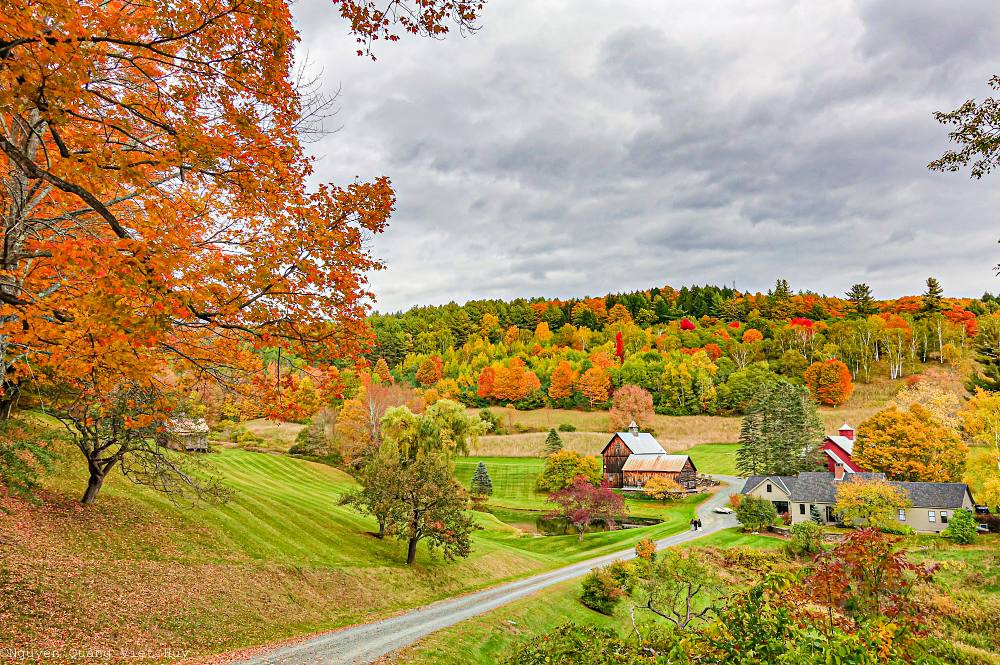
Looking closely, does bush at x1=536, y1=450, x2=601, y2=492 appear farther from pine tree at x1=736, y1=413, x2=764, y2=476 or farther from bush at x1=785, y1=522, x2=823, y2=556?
bush at x1=785, y1=522, x2=823, y2=556

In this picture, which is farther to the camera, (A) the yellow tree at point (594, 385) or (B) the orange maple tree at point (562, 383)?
(B) the orange maple tree at point (562, 383)

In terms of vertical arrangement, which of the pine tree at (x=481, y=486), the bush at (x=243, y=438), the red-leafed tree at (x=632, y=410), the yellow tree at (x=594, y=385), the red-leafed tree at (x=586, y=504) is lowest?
the pine tree at (x=481, y=486)

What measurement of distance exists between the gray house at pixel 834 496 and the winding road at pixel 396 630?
2422 cm

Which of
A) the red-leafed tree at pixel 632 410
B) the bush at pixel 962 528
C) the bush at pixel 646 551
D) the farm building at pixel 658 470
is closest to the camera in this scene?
the bush at pixel 646 551

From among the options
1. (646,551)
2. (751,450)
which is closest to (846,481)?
(751,450)

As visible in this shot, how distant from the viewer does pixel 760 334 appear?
122 m

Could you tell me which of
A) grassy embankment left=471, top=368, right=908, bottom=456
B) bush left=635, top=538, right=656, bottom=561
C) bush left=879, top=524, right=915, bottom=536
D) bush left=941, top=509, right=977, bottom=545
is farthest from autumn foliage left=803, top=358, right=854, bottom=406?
bush left=635, top=538, right=656, bottom=561

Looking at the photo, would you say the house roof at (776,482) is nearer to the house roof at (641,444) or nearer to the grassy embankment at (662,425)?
the house roof at (641,444)

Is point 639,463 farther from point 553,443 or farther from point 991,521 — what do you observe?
point 991,521

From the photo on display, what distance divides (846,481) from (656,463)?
24.1m

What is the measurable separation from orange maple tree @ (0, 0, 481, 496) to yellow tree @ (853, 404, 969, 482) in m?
51.8

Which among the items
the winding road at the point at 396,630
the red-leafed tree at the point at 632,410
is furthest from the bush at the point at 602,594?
the red-leafed tree at the point at 632,410

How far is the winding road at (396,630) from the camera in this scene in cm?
1270

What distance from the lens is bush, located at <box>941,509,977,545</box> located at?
33.3m
